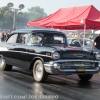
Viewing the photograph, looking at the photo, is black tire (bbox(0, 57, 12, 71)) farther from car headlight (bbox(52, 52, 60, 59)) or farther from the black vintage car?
car headlight (bbox(52, 52, 60, 59))

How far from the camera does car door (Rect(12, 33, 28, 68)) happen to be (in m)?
9.22

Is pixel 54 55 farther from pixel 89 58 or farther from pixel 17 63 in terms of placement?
pixel 17 63

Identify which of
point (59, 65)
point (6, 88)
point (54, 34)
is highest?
point (54, 34)

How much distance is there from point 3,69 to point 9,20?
98.9 m

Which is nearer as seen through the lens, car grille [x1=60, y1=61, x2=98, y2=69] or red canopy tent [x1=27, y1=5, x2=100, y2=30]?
car grille [x1=60, y1=61, x2=98, y2=69]

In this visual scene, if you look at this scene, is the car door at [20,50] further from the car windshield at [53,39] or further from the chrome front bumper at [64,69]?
the chrome front bumper at [64,69]

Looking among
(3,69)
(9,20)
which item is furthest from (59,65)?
(9,20)

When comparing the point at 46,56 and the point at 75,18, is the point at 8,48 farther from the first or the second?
the point at 75,18

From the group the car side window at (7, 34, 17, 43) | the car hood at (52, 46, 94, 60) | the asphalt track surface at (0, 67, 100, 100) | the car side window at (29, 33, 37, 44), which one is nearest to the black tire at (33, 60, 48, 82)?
the asphalt track surface at (0, 67, 100, 100)

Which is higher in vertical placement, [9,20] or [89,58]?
[9,20]

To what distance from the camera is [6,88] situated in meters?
7.41

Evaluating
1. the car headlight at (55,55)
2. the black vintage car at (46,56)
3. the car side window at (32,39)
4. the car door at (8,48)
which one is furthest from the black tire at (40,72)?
the car door at (8,48)

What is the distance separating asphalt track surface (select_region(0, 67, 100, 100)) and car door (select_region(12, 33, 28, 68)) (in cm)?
56

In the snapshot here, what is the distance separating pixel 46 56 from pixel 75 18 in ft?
27.8
